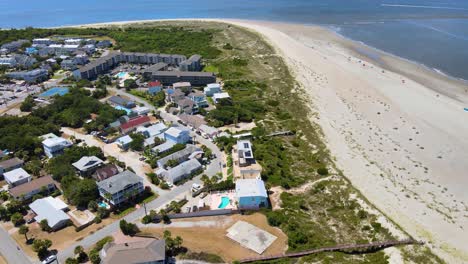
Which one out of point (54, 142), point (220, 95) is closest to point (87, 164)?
point (54, 142)

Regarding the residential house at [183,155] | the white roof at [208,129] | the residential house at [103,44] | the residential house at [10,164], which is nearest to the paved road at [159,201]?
the white roof at [208,129]

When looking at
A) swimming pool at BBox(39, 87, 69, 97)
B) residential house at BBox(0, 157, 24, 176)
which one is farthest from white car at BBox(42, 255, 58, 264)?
swimming pool at BBox(39, 87, 69, 97)

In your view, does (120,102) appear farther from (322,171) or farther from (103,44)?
(103,44)

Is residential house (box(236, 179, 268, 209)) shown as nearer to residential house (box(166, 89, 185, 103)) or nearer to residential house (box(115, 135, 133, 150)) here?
residential house (box(115, 135, 133, 150))

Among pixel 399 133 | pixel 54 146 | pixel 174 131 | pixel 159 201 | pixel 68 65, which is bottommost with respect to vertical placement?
pixel 159 201

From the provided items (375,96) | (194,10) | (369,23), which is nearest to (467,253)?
(375,96)

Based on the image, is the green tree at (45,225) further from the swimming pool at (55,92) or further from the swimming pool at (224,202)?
the swimming pool at (55,92)

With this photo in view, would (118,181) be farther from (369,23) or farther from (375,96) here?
(369,23)
